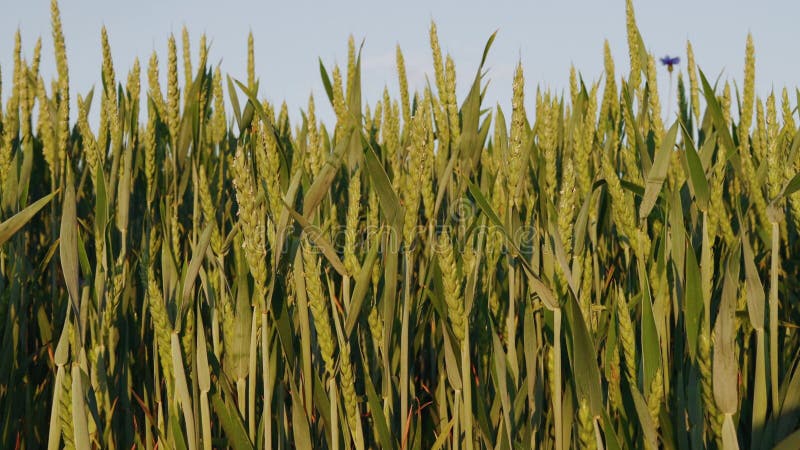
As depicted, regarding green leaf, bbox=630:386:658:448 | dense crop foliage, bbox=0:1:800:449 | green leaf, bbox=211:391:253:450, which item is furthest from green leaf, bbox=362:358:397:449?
green leaf, bbox=630:386:658:448

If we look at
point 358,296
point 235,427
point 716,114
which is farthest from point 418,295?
point 716,114

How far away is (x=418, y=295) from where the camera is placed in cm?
108

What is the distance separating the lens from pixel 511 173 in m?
0.87

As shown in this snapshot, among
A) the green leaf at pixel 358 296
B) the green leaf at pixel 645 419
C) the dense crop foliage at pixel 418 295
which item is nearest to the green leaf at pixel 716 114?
the dense crop foliage at pixel 418 295

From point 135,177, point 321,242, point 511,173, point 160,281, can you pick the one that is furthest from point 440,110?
point 135,177

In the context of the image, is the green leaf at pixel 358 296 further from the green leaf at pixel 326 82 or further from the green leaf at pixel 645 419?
the green leaf at pixel 326 82

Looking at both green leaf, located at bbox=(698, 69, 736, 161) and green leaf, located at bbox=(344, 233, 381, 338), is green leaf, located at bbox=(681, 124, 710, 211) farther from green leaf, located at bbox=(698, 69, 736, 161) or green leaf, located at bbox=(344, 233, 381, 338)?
green leaf, located at bbox=(344, 233, 381, 338)

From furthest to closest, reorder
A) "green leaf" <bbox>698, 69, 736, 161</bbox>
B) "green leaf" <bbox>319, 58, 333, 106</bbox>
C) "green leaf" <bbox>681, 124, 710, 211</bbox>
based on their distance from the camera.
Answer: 1. "green leaf" <bbox>319, 58, 333, 106</bbox>
2. "green leaf" <bbox>698, 69, 736, 161</bbox>
3. "green leaf" <bbox>681, 124, 710, 211</bbox>

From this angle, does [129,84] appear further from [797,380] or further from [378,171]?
[797,380]

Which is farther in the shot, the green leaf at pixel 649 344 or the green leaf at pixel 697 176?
the green leaf at pixel 697 176

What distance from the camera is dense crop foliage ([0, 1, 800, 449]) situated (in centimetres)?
81

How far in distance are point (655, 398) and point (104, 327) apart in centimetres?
69

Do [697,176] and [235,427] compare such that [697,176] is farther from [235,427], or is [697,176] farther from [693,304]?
[235,427]

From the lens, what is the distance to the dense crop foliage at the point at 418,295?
807 mm
